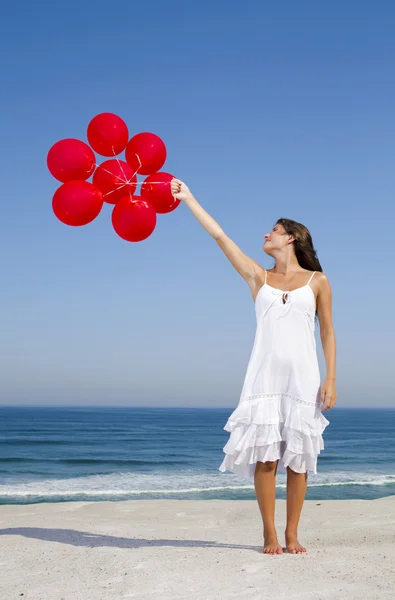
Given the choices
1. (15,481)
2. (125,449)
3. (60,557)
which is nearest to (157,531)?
(60,557)

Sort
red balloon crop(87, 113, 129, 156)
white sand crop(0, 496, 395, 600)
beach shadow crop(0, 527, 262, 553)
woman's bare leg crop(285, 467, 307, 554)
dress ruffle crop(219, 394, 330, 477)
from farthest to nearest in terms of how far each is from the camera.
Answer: red balloon crop(87, 113, 129, 156) → beach shadow crop(0, 527, 262, 553) → woman's bare leg crop(285, 467, 307, 554) → dress ruffle crop(219, 394, 330, 477) → white sand crop(0, 496, 395, 600)

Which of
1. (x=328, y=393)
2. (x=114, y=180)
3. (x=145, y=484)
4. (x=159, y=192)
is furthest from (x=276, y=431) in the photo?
(x=145, y=484)

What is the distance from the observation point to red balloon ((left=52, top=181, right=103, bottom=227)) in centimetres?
515

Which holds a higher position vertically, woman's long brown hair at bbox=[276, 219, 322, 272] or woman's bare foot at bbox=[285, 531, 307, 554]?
woman's long brown hair at bbox=[276, 219, 322, 272]

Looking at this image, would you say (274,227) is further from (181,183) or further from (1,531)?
(1,531)

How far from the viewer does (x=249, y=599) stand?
11.0 ft

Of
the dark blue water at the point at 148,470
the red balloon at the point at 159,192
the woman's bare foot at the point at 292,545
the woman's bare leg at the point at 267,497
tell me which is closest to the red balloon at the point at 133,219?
the red balloon at the point at 159,192

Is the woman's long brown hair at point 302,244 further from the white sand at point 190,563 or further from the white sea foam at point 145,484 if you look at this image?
the white sea foam at point 145,484

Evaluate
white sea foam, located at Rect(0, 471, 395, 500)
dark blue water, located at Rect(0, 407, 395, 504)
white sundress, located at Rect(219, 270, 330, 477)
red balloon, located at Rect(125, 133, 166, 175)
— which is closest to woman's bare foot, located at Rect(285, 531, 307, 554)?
white sundress, located at Rect(219, 270, 330, 477)

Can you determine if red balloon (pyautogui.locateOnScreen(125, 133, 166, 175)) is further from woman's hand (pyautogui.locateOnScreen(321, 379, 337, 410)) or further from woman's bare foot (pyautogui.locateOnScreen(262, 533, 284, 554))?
woman's bare foot (pyautogui.locateOnScreen(262, 533, 284, 554))

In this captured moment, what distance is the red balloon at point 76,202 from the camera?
5.15m

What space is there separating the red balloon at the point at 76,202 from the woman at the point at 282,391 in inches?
40.2

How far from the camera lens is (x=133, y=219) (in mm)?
5199

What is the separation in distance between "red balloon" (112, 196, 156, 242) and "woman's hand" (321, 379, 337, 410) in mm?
1863
